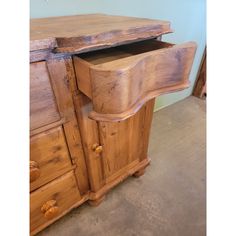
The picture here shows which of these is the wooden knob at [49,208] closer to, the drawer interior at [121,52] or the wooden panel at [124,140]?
the wooden panel at [124,140]

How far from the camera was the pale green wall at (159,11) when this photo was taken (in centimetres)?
78

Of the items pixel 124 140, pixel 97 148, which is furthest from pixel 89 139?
pixel 124 140

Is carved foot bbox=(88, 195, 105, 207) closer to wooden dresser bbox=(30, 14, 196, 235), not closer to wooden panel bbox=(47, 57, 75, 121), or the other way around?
wooden dresser bbox=(30, 14, 196, 235)

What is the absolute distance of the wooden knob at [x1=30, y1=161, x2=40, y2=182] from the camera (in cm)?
56

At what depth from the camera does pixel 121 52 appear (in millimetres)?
665

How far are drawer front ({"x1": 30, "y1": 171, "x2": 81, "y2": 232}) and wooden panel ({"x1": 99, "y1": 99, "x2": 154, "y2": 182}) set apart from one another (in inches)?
7.0

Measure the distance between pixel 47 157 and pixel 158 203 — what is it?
68 centimetres

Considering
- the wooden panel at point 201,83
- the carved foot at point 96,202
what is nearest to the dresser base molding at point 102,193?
the carved foot at point 96,202

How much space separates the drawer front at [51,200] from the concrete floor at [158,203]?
172 millimetres

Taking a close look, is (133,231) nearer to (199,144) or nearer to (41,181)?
(41,181)

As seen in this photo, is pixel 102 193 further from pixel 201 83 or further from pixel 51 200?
pixel 201 83

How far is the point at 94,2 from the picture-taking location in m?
0.88

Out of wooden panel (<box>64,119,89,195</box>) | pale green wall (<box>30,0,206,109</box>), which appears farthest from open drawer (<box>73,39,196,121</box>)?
pale green wall (<box>30,0,206,109</box>)
